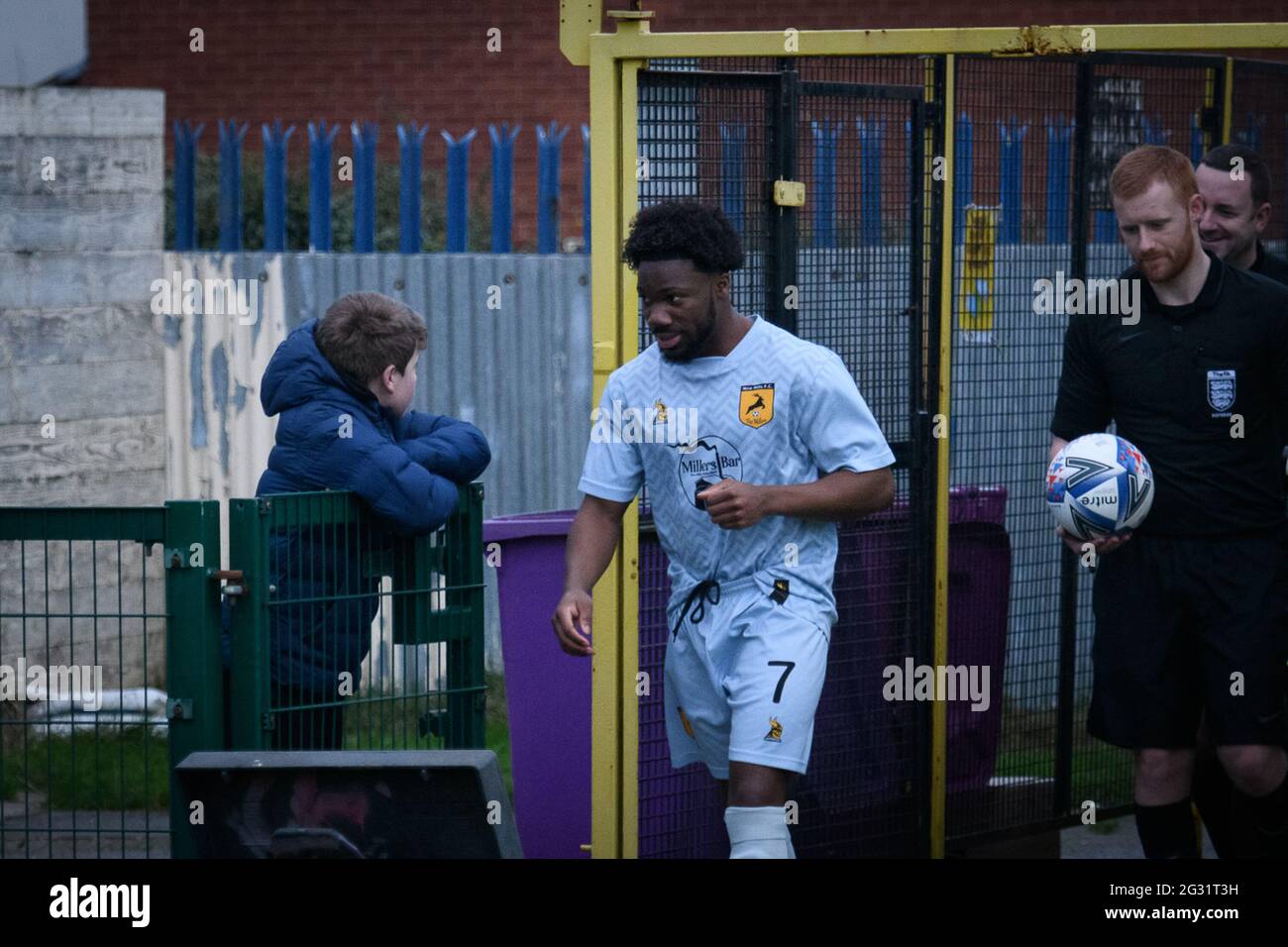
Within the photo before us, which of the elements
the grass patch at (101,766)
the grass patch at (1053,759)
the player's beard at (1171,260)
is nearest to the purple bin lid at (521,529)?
the grass patch at (101,766)

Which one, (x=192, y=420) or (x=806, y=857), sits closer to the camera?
(x=806, y=857)

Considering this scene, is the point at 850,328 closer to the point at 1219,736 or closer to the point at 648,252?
the point at 648,252

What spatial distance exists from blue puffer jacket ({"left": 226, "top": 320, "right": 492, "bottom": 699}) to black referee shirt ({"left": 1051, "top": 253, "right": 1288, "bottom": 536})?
203 centimetres

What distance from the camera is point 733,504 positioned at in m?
4.18

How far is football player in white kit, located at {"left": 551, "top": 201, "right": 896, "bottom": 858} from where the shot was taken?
4.31m

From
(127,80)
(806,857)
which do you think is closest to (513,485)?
(806,857)

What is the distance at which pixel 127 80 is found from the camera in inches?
669

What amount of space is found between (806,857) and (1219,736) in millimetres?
1272

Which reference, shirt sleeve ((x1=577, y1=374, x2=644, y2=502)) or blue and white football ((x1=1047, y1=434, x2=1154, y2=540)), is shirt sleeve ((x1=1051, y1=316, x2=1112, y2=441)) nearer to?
blue and white football ((x1=1047, y1=434, x2=1154, y2=540))

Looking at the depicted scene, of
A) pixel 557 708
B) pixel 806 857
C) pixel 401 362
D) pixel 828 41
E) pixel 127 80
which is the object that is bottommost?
pixel 806 857

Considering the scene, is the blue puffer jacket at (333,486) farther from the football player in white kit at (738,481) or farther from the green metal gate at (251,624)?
the football player in white kit at (738,481)

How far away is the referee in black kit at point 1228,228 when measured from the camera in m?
5.40
